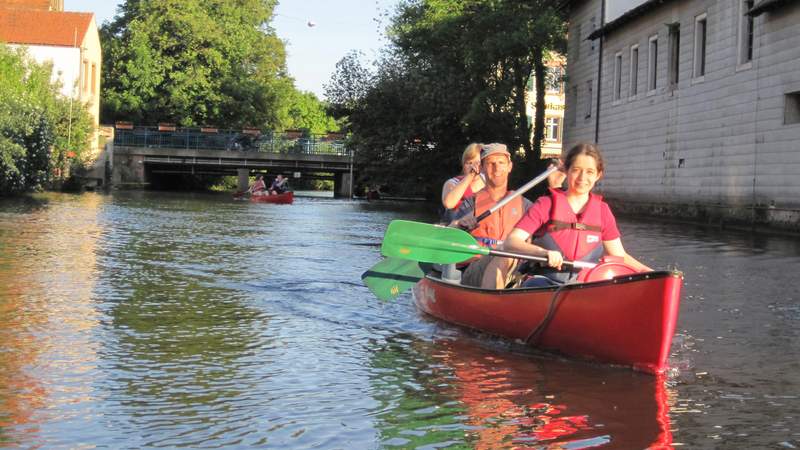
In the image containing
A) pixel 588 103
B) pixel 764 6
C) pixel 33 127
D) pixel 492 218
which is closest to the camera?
pixel 492 218

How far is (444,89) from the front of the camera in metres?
47.8

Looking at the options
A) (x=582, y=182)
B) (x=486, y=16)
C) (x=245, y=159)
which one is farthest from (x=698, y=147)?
(x=245, y=159)

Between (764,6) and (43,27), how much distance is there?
42.1m

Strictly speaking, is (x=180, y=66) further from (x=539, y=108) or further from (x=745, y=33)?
(x=745, y=33)

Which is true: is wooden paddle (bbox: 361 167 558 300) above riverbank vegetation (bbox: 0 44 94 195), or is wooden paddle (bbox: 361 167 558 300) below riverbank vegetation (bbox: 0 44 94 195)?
below

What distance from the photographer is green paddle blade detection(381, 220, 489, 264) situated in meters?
9.23

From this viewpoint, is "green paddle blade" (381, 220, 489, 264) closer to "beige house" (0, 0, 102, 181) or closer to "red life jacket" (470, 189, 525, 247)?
"red life jacket" (470, 189, 525, 247)

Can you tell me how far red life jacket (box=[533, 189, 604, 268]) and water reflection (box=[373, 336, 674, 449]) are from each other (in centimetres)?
83

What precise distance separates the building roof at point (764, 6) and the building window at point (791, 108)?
7.05ft

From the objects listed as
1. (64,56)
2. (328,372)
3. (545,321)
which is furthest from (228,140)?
(328,372)

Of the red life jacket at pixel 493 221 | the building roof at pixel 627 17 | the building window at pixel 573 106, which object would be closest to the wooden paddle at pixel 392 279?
the red life jacket at pixel 493 221

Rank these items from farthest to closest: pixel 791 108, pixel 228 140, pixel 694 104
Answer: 1. pixel 228 140
2. pixel 694 104
3. pixel 791 108

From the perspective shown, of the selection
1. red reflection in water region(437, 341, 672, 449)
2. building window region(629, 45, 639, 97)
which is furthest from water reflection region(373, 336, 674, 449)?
building window region(629, 45, 639, 97)

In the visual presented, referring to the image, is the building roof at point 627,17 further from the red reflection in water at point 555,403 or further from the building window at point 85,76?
the red reflection in water at point 555,403
